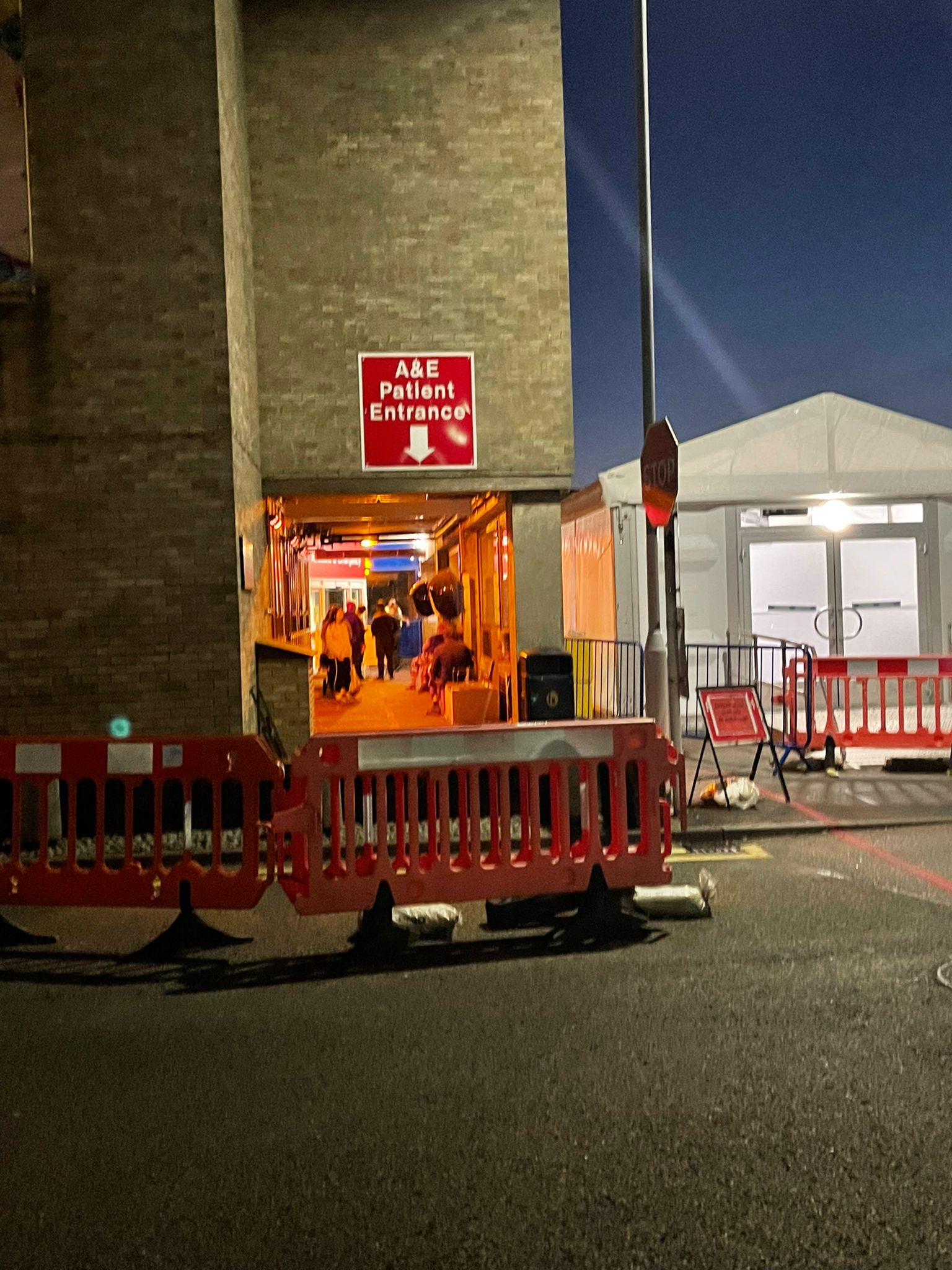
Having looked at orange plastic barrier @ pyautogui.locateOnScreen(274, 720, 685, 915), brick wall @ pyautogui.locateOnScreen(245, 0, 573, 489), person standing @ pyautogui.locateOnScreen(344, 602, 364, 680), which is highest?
brick wall @ pyautogui.locateOnScreen(245, 0, 573, 489)

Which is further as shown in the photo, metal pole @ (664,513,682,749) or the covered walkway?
the covered walkway

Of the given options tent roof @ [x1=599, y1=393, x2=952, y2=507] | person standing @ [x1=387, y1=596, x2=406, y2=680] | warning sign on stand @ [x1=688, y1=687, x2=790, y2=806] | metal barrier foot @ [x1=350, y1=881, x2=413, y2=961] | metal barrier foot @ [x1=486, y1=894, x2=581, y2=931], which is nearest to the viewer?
metal barrier foot @ [x1=350, y1=881, x2=413, y2=961]

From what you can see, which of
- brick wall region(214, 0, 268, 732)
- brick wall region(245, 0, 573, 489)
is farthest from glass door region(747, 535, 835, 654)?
brick wall region(214, 0, 268, 732)

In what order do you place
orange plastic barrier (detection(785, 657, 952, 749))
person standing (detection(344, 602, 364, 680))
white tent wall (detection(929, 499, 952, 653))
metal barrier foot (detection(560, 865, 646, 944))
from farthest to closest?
1. person standing (detection(344, 602, 364, 680))
2. white tent wall (detection(929, 499, 952, 653))
3. orange plastic barrier (detection(785, 657, 952, 749))
4. metal barrier foot (detection(560, 865, 646, 944))

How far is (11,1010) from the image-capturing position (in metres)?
5.15

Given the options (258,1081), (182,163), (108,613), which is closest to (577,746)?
(258,1081)

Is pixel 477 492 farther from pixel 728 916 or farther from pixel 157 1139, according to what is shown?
pixel 157 1139

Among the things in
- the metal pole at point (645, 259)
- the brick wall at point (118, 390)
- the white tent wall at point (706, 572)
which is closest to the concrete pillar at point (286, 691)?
the brick wall at point (118, 390)

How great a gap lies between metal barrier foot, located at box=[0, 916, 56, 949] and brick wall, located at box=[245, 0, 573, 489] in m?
5.70

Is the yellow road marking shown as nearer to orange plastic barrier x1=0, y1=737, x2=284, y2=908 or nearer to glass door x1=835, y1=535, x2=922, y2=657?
orange plastic barrier x1=0, y1=737, x2=284, y2=908

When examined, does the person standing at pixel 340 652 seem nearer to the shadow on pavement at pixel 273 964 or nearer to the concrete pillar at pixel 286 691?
the concrete pillar at pixel 286 691

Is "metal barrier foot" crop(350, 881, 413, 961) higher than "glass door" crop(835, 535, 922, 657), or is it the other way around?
"glass door" crop(835, 535, 922, 657)

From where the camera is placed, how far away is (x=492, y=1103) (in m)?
4.02

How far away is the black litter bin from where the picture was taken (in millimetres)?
10188
